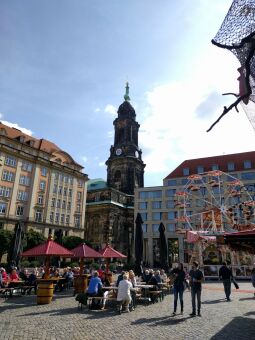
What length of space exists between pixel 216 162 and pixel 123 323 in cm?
5819

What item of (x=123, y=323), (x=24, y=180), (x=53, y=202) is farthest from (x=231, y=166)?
(x=123, y=323)

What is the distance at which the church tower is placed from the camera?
78.1m

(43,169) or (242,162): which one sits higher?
(242,162)

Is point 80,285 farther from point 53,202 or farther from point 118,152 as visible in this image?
point 118,152

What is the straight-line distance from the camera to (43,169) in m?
51.5

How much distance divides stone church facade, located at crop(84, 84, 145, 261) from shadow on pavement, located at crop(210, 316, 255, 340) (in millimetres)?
58286

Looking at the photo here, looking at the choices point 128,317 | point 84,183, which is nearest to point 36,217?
point 84,183

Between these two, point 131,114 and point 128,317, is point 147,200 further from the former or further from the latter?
point 128,317

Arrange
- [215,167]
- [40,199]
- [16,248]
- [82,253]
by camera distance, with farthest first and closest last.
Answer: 1. [215,167]
2. [40,199]
3. [16,248]
4. [82,253]

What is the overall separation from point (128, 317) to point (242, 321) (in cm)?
387

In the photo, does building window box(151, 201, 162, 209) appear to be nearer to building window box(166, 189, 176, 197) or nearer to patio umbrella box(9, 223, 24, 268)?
building window box(166, 189, 176, 197)

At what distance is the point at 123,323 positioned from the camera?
889 cm

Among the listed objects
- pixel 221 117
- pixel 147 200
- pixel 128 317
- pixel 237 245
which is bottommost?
pixel 128 317

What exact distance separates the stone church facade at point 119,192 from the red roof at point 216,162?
16.9 meters
